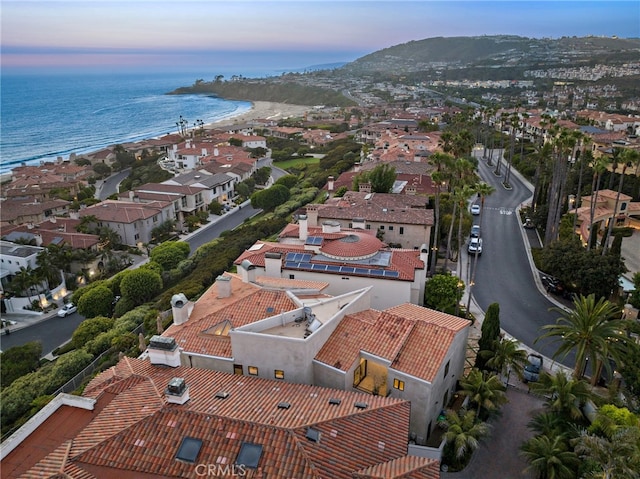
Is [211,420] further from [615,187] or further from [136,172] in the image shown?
[136,172]

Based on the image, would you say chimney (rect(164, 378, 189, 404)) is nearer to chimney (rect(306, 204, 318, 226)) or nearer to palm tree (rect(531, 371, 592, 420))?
palm tree (rect(531, 371, 592, 420))

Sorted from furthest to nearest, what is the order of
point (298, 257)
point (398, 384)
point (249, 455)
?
1. point (298, 257)
2. point (398, 384)
3. point (249, 455)

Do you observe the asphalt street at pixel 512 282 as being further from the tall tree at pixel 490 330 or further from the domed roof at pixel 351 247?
the domed roof at pixel 351 247

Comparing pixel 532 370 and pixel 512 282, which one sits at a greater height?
pixel 512 282

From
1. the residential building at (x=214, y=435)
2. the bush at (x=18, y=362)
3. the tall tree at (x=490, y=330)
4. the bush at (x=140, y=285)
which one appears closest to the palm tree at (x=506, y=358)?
the tall tree at (x=490, y=330)

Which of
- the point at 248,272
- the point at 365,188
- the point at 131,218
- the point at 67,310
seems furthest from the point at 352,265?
the point at 131,218

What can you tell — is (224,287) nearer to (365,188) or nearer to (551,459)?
(551,459)
